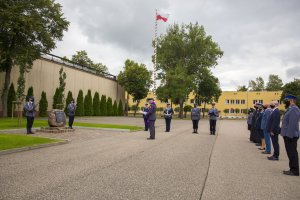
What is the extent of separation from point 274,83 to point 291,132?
388ft

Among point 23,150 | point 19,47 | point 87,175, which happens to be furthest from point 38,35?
point 87,175

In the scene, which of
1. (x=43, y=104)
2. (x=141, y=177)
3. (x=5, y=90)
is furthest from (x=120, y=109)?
(x=141, y=177)

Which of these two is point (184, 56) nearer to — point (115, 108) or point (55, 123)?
point (115, 108)

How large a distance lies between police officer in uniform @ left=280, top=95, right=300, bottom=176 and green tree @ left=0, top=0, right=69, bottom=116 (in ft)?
84.2

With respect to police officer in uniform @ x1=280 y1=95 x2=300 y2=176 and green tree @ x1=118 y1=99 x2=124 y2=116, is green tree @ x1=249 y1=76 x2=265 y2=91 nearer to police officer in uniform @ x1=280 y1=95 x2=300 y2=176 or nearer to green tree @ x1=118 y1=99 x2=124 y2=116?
green tree @ x1=118 y1=99 x2=124 y2=116

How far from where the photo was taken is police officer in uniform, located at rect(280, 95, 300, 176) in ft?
24.3

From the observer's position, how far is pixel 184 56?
57.3 meters

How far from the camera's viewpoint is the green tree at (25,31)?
91.8 ft

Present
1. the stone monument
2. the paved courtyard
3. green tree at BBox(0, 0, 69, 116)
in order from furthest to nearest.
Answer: green tree at BBox(0, 0, 69, 116), the stone monument, the paved courtyard

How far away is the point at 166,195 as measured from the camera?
510 cm

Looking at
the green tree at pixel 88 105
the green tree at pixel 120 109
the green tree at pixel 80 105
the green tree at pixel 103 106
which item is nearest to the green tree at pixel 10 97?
the green tree at pixel 80 105

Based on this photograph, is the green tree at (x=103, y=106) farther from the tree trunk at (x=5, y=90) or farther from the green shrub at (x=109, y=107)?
the tree trunk at (x=5, y=90)

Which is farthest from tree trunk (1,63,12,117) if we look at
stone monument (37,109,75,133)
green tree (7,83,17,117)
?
stone monument (37,109,75,133)

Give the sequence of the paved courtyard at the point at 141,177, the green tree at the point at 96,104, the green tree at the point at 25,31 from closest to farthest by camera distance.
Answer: the paved courtyard at the point at 141,177
the green tree at the point at 25,31
the green tree at the point at 96,104
